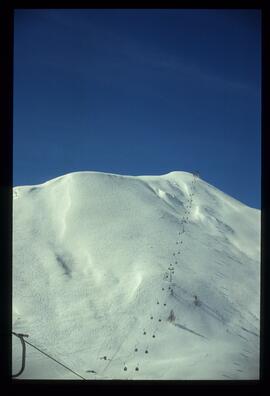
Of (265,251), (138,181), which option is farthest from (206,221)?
(265,251)

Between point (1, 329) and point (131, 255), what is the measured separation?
22.9ft

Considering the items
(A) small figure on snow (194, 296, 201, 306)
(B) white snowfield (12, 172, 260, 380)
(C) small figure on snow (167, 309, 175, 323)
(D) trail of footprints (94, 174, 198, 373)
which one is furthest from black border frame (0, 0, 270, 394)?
(A) small figure on snow (194, 296, 201, 306)

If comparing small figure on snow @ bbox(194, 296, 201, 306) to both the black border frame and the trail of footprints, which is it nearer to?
the trail of footprints

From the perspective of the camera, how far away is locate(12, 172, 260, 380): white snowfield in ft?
14.1

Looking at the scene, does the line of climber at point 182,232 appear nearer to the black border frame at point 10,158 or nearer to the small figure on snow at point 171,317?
the small figure on snow at point 171,317

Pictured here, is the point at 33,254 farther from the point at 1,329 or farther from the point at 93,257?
the point at 1,329

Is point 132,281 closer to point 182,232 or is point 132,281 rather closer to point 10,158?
point 182,232

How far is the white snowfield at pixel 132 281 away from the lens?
431 centimetres

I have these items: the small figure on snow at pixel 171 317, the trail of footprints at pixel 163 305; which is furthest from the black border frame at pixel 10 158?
the small figure on snow at pixel 171 317

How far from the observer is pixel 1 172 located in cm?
143

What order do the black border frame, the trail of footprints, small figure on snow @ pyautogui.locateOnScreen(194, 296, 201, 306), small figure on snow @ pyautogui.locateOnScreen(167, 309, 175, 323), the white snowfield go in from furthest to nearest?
1. small figure on snow @ pyautogui.locateOnScreen(194, 296, 201, 306)
2. small figure on snow @ pyautogui.locateOnScreen(167, 309, 175, 323)
3. the trail of footprints
4. the white snowfield
5. the black border frame

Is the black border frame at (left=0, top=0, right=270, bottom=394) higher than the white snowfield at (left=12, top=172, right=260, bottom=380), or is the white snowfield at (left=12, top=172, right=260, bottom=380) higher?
the black border frame at (left=0, top=0, right=270, bottom=394)

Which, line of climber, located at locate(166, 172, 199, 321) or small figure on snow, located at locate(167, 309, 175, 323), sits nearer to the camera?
small figure on snow, located at locate(167, 309, 175, 323)

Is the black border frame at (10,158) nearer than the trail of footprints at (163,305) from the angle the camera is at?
Yes
